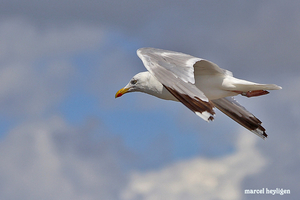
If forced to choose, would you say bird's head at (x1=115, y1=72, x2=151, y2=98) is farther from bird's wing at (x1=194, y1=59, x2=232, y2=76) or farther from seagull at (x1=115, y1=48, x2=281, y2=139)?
bird's wing at (x1=194, y1=59, x2=232, y2=76)

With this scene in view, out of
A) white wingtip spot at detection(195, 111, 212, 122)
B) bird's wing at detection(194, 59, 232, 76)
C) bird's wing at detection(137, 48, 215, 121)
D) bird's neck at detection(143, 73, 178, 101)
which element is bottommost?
white wingtip spot at detection(195, 111, 212, 122)

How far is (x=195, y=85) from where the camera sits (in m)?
A: 9.90

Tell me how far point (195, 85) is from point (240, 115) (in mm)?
2104

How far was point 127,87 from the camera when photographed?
10.7m

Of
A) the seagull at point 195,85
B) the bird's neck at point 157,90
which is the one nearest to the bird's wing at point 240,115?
the seagull at point 195,85

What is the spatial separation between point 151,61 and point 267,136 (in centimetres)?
448

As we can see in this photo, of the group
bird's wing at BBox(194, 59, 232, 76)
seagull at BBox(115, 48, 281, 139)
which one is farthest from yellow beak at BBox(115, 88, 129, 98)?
bird's wing at BBox(194, 59, 232, 76)

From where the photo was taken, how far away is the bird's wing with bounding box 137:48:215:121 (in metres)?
7.35

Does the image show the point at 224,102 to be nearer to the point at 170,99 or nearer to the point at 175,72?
the point at 170,99

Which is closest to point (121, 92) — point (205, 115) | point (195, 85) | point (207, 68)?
point (195, 85)

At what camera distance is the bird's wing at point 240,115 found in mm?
11281

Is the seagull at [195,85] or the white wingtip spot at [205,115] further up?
the seagull at [195,85]

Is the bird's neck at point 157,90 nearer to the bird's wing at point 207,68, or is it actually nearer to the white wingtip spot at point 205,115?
the bird's wing at point 207,68

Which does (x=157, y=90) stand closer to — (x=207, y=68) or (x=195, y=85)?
(x=195, y=85)
